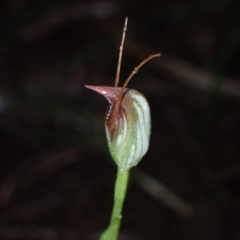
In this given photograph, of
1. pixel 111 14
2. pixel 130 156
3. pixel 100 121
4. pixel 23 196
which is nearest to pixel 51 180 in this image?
pixel 23 196

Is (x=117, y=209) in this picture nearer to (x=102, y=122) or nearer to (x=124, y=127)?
(x=124, y=127)

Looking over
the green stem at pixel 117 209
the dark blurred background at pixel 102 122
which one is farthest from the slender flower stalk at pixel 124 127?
the dark blurred background at pixel 102 122

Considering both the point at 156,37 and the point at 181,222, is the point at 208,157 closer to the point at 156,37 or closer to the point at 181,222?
the point at 181,222

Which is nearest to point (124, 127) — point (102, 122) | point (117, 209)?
point (117, 209)

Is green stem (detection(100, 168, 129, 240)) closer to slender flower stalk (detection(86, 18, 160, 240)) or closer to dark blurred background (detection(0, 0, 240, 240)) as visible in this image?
slender flower stalk (detection(86, 18, 160, 240))

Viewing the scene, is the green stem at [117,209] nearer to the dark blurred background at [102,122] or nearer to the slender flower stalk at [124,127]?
the slender flower stalk at [124,127]

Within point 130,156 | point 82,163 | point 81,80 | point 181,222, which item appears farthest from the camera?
point 81,80
